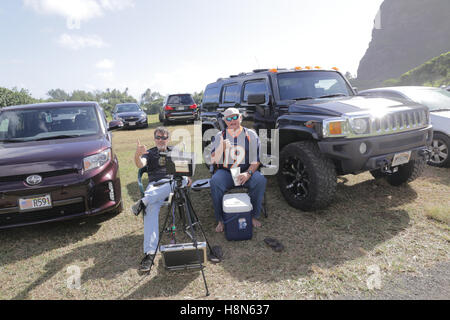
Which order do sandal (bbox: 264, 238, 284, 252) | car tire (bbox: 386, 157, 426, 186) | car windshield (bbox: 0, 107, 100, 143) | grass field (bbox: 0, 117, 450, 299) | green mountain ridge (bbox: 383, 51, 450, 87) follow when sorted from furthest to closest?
green mountain ridge (bbox: 383, 51, 450, 87)
car tire (bbox: 386, 157, 426, 186)
car windshield (bbox: 0, 107, 100, 143)
sandal (bbox: 264, 238, 284, 252)
grass field (bbox: 0, 117, 450, 299)

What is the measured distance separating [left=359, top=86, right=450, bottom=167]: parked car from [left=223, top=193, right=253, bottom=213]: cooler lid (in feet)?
10.2

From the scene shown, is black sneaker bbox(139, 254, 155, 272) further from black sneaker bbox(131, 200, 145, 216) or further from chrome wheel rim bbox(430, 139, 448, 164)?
chrome wheel rim bbox(430, 139, 448, 164)

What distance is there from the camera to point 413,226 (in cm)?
354

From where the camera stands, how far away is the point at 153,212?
10.6 feet

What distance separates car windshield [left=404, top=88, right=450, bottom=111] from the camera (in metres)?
5.99

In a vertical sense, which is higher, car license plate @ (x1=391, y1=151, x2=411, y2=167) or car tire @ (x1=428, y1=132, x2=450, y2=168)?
car license plate @ (x1=391, y1=151, x2=411, y2=167)

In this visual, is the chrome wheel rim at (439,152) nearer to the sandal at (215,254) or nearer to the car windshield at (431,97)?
the car windshield at (431,97)

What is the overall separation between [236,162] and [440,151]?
444cm

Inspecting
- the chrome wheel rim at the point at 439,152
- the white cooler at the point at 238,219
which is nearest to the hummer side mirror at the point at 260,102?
the white cooler at the point at 238,219

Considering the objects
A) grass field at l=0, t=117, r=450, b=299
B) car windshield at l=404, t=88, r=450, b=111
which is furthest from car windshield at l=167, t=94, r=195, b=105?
grass field at l=0, t=117, r=450, b=299

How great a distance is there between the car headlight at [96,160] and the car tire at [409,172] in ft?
14.7

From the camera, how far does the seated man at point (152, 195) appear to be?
3072 millimetres

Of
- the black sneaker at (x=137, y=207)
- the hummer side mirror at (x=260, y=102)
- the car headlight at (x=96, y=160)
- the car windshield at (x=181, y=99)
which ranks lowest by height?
the black sneaker at (x=137, y=207)
